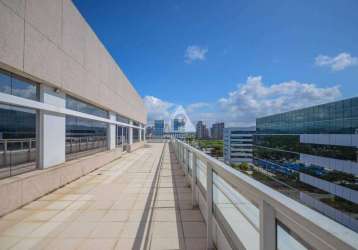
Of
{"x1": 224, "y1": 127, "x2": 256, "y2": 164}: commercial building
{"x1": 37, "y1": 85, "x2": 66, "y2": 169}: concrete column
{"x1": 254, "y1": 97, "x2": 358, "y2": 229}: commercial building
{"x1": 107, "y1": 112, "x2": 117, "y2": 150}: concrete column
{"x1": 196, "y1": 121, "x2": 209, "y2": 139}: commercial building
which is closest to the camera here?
{"x1": 37, "y1": 85, "x2": 66, "y2": 169}: concrete column

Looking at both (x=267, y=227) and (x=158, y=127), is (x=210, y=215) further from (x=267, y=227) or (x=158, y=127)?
(x=158, y=127)

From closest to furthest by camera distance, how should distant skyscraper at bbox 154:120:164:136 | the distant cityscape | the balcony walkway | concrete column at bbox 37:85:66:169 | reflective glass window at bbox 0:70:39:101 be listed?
the balcony walkway < reflective glass window at bbox 0:70:39:101 < concrete column at bbox 37:85:66:169 < the distant cityscape < distant skyscraper at bbox 154:120:164:136

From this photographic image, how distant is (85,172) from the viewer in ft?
24.9

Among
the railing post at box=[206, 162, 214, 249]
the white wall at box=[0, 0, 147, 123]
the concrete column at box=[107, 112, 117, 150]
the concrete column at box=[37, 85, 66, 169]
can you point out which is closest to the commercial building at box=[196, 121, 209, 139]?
the concrete column at box=[107, 112, 117, 150]

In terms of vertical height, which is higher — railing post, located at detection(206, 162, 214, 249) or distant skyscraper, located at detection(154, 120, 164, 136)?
distant skyscraper, located at detection(154, 120, 164, 136)

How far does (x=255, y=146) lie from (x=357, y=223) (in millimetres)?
29477

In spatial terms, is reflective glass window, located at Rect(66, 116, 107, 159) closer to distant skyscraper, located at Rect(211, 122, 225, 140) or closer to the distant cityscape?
the distant cityscape

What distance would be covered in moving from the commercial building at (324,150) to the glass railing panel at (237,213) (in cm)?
2720

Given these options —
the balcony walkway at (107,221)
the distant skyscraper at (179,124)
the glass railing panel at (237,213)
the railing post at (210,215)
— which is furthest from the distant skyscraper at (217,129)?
the glass railing panel at (237,213)

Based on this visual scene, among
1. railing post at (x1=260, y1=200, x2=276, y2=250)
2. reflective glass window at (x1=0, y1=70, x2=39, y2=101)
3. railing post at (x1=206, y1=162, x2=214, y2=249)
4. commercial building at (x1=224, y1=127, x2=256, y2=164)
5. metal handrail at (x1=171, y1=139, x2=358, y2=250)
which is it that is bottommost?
commercial building at (x1=224, y1=127, x2=256, y2=164)

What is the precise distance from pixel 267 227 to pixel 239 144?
63.8 meters

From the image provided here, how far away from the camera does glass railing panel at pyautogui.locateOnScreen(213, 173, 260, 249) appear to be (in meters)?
1.60

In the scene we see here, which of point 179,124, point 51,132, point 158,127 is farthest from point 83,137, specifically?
point 158,127

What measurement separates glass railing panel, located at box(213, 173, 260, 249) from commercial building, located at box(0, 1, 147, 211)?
13.1ft
